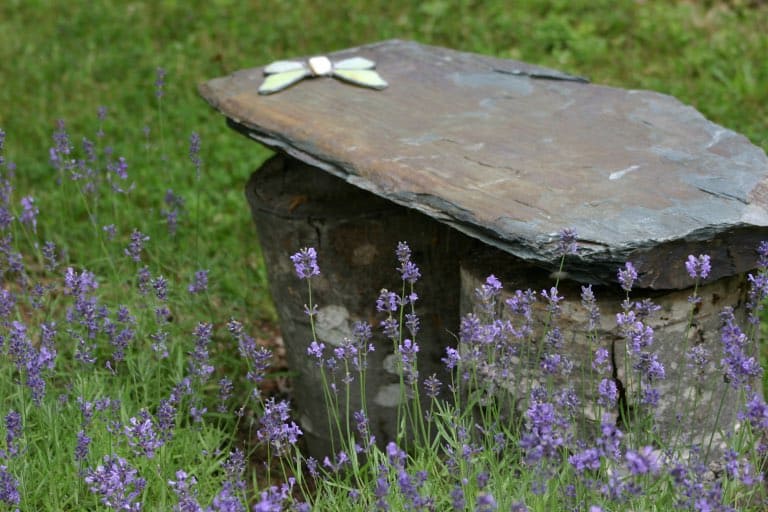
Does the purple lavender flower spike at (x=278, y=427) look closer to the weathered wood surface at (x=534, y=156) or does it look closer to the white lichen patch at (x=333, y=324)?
the weathered wood surface at (x=534, y=156)

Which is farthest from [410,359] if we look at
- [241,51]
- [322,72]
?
[241,51]

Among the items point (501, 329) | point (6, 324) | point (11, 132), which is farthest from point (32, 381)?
point (11, 132)

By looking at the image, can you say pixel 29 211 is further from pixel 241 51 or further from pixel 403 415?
pixel 241 51

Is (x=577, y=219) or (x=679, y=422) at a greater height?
(x=577, y=219)

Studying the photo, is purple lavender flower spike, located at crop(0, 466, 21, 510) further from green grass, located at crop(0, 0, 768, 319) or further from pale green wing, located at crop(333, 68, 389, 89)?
green grass, located at crop(0, 0, 768, 319)

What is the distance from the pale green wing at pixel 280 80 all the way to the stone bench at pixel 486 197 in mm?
43

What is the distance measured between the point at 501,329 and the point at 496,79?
1872 mm

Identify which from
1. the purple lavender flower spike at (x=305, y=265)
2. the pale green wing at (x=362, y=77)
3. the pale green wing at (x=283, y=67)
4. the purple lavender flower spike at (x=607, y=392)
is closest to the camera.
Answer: the purple lavender flower spike at (x=607, y=392)

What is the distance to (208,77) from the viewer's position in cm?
684

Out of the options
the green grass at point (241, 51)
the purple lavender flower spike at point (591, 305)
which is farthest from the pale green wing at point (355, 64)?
the purple lavender flower spike at point (591, 305)

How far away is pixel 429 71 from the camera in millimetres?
4406

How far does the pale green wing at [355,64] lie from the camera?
4.38m

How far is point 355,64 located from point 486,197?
1487 millimetres

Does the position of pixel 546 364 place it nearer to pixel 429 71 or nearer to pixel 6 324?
pixel 6 324
